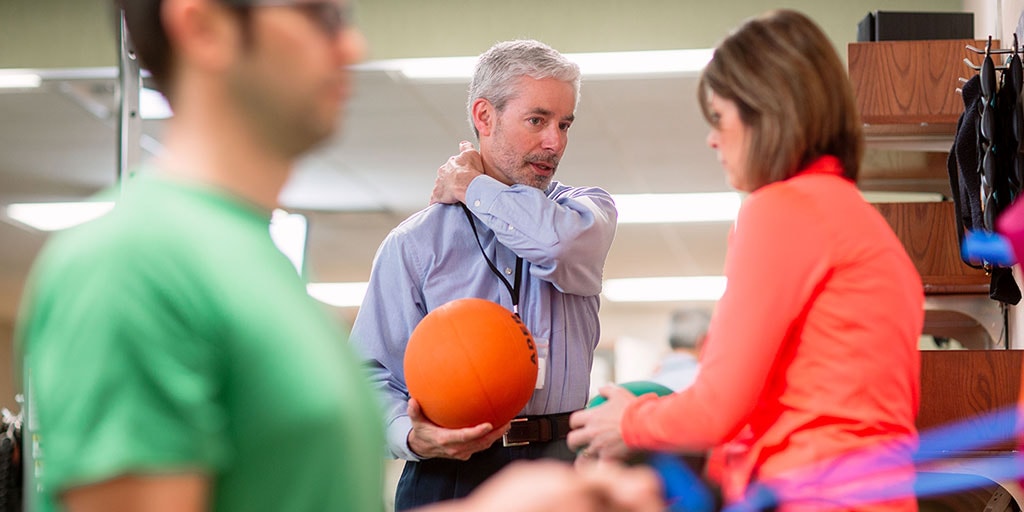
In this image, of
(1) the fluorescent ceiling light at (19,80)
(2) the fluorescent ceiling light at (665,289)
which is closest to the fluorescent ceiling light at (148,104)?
(1) the fluorescent ceiling light at (19,80)

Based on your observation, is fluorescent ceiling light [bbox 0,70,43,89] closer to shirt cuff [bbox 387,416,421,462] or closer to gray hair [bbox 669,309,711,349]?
gray hair [bbox 669,309,711,349]

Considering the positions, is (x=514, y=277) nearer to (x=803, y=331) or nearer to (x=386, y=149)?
(x=803, y=331)

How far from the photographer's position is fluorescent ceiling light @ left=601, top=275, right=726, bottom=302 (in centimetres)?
1215

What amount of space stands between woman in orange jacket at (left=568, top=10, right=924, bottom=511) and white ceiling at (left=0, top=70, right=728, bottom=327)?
178 inches

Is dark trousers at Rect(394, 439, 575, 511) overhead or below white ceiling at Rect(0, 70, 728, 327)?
below

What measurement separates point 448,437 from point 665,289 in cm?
1067

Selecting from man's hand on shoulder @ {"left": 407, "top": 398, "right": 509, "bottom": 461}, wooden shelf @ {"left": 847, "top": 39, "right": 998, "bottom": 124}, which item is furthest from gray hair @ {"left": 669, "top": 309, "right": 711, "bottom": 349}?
man's hand on shoulder @ {"left": 407, "top": 398, "right": 509, "bottom": 461}

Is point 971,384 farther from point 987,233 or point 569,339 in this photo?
point 569,339

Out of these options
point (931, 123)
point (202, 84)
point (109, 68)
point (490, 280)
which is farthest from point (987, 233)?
point (109, 68)

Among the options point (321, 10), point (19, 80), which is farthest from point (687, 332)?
point (321, 10)

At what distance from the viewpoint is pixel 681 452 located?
1484 millimetres

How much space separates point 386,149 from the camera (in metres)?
7.34

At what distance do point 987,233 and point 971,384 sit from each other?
648 mm

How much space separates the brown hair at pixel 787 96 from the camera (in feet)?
4.98
